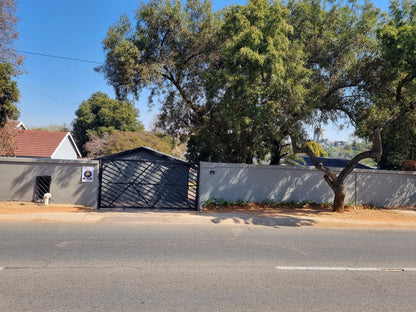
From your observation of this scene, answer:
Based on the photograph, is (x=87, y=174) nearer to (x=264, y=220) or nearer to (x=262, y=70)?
(x=264, y=220)

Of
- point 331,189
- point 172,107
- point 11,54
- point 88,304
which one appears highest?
→ point 11,54

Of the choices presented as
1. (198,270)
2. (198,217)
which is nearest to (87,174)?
(198,217)

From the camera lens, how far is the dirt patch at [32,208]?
36.2 feet

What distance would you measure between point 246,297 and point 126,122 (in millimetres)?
38023

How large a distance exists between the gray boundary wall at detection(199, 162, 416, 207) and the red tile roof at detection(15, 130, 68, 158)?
19024mm

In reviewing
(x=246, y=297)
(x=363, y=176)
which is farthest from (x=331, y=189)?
(x=246, y=297)

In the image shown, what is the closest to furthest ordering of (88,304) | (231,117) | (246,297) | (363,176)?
1. (88,304)
2. (246,297)
3. (231,117)
4. (363,176)

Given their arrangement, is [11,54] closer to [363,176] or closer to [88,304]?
[88,304]

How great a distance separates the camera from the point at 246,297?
14.5 ft

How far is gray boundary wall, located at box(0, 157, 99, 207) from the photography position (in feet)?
40.5

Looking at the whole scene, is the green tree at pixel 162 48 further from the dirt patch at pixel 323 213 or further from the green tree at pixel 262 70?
the dirt patch at pixel 323 213

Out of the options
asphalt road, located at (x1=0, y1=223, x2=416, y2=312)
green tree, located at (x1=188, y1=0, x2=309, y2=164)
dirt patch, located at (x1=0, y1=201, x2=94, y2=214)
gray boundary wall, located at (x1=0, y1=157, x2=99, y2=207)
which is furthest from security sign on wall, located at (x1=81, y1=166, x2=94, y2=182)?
green tree, located at (x1=188, y1=0, x2=309, y2=164)

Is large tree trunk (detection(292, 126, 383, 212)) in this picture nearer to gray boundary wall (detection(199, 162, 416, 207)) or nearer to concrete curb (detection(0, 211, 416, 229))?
gray boundary wall (detection(199, 162, 416, 207))

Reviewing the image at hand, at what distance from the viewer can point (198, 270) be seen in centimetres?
553
